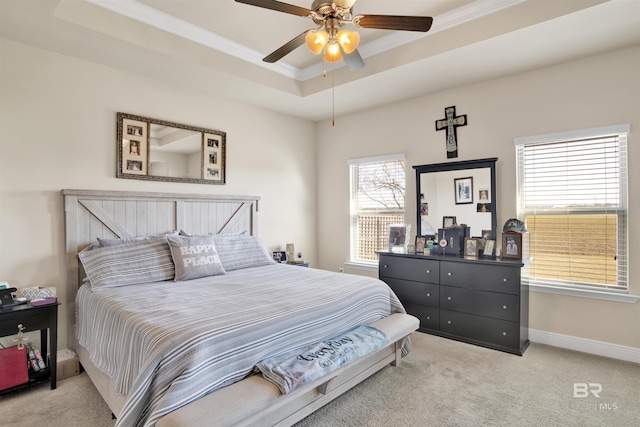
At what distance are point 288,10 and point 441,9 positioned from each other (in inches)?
58.9

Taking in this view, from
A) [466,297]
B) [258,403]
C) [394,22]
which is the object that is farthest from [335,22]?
[466,297]

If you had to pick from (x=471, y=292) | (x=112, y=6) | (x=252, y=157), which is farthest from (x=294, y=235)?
(x=112, y=6)

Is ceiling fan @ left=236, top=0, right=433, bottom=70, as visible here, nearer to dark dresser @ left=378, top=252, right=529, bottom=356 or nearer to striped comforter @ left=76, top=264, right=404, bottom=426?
striped comforter @ left=76, top=264, right=404, bottom=426

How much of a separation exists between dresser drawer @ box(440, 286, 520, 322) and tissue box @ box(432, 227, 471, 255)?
421mm

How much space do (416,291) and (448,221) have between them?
0.84 metres

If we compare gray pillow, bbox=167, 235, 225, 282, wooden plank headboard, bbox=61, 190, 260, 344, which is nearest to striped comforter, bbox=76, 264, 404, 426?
gray pillow, bbox=167, 235, 225, 282

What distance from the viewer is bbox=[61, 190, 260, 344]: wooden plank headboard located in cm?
294

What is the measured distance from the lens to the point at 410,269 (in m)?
3.66

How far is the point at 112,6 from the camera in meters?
2.64

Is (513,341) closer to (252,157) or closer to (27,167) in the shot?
(252,157)

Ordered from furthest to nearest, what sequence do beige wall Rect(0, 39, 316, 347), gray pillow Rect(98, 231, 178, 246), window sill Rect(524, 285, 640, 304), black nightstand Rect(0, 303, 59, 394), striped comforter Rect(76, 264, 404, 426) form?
gray pillow Rect(98, 231, 178, 246) → window sill Rect(524, 285, 640, 304) → beige wall Rect(0, 39, 316, 347) → black nightstand Rect(0, 303, 59, 394) → striped comforter Rect(76, 264, 404, 426)

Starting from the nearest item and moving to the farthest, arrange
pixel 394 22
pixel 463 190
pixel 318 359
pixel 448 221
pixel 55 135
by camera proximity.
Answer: pixel 318 359, pixel 394 22, pixel 55 135, pixel 463 190, pixel 448 221

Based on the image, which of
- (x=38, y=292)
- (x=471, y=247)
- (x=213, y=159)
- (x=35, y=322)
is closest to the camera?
(x=35, y=322)

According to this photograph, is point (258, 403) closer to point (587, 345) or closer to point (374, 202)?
point (587, 345)
